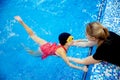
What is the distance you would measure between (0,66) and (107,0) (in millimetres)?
2959

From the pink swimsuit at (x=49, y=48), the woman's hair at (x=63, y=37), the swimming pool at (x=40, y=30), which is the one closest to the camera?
the woman's hair at (x=63, y=37)

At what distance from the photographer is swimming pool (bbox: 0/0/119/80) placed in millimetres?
3965

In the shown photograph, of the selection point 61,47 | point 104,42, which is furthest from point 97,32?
point 61,47

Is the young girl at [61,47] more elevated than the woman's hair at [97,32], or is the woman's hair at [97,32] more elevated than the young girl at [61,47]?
the young girl at [61,47]

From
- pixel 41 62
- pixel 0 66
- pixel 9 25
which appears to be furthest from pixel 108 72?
pixel 9 25

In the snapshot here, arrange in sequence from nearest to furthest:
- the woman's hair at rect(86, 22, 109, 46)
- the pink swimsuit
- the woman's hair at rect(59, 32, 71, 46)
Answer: the woman's hair at rect(86, 22, 109, 46) → the woman's hair at rect(59, 32, 71, 46) → the pink swimsuit

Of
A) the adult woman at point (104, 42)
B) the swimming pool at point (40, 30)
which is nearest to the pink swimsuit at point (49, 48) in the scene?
the swimming pool at point (40, 30)

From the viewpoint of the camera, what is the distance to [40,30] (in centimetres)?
482

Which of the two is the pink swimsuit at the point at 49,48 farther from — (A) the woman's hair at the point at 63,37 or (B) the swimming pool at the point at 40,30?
(B) the swimming pool at the point at 40,30

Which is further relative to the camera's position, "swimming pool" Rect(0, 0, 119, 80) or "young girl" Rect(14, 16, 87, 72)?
"swimming pool" Rect(0, 0, 119, 80)

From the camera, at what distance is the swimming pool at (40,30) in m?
3.96

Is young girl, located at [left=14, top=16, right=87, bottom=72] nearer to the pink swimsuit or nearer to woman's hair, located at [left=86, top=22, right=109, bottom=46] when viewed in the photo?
the pink swimsuit

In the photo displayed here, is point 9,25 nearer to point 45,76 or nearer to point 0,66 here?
point 0,66

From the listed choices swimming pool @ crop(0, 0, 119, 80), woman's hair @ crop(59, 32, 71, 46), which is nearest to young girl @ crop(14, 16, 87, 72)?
woman's hair @ crop(59, 32, 71, 46)
